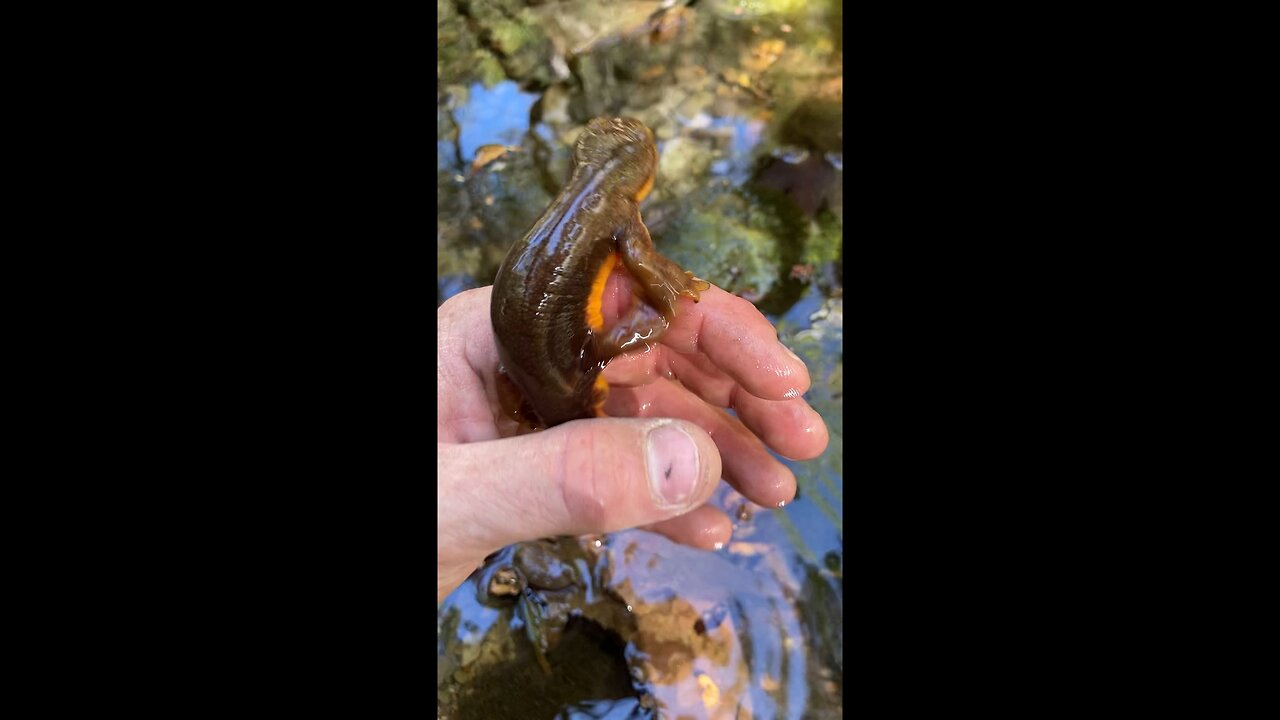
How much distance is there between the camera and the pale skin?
164 cm

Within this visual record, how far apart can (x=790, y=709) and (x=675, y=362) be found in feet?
4.00

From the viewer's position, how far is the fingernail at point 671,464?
167cm

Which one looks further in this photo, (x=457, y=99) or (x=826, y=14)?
(x=457, y=99)

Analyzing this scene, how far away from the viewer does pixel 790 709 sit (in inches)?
88.4

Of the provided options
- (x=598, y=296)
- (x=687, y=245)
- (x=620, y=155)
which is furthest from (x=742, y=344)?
(x=687, y=245)

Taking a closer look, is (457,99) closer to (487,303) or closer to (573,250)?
(487,303)

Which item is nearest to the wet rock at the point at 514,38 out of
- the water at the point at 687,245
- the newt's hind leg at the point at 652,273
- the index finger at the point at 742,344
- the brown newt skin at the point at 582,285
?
the water at the point at 687,245

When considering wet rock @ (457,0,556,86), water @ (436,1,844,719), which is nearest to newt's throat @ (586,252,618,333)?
water @ (436,1,844,719)

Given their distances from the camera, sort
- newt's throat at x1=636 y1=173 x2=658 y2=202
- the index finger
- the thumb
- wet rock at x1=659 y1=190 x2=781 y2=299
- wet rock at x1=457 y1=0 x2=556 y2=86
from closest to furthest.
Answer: the thumb → the index finger → newt's throat at x1=636 y1=173 x2=658 y2=202 → wet rock at x1=659 y1=190 x2=781 y2=299 → wet rock at x1=457 y1=0 x2=556 y2=86

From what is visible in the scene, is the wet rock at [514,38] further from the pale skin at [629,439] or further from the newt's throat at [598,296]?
the newt's throat at [598,296]

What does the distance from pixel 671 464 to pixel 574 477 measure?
9.4 inches

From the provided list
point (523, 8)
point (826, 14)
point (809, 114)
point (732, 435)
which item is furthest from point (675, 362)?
point (523, 8)

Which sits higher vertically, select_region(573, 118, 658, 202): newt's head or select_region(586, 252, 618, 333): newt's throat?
select_region(573, 118, 658, 202): newt's head

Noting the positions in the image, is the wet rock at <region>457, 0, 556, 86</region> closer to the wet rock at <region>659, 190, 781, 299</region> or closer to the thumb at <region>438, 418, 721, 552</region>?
the wet rock at <region>659, 190, 781, 299</region>
